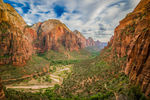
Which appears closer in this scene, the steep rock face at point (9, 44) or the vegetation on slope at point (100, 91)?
the vegetation on slope at point (100, 91)

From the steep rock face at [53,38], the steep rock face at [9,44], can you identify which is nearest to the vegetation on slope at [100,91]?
the steep rock face at [9,44]

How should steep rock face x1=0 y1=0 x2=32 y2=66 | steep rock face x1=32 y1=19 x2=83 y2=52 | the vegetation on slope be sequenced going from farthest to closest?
steep rock face x1=32 y1=19 x2=83 y2=52 < steep rock face x1=0 y1=0 x2=32 y2=66 < the vegetation on slope

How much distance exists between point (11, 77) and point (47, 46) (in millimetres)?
99683

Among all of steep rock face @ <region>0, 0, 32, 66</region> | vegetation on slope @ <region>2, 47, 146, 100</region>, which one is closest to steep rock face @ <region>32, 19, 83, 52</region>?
steep rock face @ <region>0, 0, 32, 66</region>

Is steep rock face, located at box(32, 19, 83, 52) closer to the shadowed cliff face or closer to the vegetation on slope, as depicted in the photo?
the shadowed cliff face

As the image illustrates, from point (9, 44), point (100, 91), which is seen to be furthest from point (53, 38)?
point (100, 91)

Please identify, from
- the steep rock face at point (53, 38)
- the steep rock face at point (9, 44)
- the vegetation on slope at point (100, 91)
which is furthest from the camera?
the steep rock face at point (53, 38)

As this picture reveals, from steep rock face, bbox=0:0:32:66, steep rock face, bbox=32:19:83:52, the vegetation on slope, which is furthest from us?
steep rock face, bbox=32:19:83:52

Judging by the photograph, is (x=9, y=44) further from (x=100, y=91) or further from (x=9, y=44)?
(x=100, y=91)

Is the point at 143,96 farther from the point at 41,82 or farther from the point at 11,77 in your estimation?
the point at 11,77

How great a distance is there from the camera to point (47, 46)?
14662 cm

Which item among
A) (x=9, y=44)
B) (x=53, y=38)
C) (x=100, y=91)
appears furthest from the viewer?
(x=53, y=38)

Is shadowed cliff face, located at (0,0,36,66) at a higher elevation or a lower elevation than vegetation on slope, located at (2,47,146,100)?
higher

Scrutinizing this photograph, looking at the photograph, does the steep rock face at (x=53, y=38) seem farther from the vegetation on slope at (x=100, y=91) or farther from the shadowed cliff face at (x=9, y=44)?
the vegetation on slope at (x=100, y=91)
